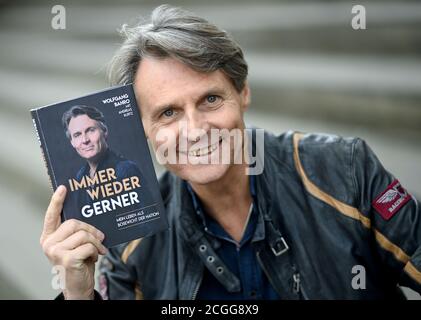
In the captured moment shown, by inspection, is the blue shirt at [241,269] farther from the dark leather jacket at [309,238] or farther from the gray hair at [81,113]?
the gray hair at [81,113]

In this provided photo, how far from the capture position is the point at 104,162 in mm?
1483

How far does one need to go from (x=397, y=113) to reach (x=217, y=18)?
0.95m

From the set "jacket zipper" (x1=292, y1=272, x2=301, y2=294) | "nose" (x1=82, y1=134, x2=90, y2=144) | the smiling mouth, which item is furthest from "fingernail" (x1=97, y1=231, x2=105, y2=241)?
"jacket zipper" (x1=292, y1=272, x2=301, y2=294)

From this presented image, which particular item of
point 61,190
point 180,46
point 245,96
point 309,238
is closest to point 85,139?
point 61,190

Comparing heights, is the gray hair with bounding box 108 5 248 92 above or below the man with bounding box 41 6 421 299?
above

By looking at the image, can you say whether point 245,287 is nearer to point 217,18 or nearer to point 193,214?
point 193,214

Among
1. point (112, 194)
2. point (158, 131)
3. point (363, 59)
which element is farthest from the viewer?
point (363, 59)

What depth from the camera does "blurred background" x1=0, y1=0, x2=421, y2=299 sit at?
2.58 meters

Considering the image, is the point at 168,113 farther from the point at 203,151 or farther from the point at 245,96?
the point at 245,96

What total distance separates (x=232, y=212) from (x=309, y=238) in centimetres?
27

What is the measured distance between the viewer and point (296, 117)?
2727 mm

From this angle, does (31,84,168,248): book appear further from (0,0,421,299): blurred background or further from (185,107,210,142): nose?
(0,0,421,299): blurred background

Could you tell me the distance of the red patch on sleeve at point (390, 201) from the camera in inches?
65.0
